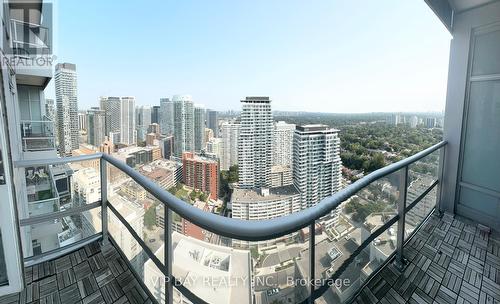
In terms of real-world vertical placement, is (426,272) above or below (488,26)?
below

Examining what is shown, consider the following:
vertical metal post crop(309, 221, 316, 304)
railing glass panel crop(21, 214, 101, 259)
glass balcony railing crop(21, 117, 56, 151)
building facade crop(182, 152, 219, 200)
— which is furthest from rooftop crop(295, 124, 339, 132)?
vertical metal post crop(309, 221, 316, 304)

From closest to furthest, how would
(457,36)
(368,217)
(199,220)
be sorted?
(199,220), (368,217), (457,36)

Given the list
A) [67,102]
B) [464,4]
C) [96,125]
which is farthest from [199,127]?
[464,4]

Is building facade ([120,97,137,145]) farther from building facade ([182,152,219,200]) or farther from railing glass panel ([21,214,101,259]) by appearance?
railing glass panel ([21,214,101,259])

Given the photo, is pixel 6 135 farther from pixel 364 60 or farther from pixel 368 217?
pixel 364 60

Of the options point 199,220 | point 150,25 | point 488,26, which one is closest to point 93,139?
point 150,25

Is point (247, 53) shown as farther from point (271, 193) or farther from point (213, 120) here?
point (271, 193)
